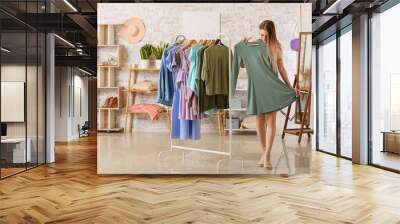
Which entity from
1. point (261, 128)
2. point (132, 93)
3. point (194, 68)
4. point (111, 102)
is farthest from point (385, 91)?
point (111, 102)

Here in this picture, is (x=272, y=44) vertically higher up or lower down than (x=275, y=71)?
higher up

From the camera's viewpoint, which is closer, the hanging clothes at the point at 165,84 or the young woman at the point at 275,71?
the young woman at the point at 275,71

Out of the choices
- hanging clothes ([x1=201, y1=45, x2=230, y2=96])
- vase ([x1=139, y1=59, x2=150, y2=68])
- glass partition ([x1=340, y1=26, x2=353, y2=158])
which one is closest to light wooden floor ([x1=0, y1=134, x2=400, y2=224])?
hanging clothes ([x1=201, y1=45, x2=230, y2=96])

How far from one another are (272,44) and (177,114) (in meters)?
1.56

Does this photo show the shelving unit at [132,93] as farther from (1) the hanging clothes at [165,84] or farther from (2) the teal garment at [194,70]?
(2) the teal garment at [194,70]

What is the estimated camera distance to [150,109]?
533cm

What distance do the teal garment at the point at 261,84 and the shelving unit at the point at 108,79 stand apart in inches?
61.8

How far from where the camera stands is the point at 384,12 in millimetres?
6488

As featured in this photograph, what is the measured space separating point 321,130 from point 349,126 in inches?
62.5

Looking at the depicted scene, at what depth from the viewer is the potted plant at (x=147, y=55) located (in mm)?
5359

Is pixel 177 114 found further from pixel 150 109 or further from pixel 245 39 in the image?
pixel 245 39

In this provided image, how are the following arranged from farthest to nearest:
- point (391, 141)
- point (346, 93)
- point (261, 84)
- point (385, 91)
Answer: point (346, 93)
point (385, 91)
point (391, 141)
point (261, 84)

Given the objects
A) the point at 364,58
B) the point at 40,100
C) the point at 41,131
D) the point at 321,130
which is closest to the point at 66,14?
the point at 40,100

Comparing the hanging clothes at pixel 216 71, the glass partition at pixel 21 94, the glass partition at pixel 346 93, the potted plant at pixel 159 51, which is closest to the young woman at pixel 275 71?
the hanging clothes at pixel 216 71
